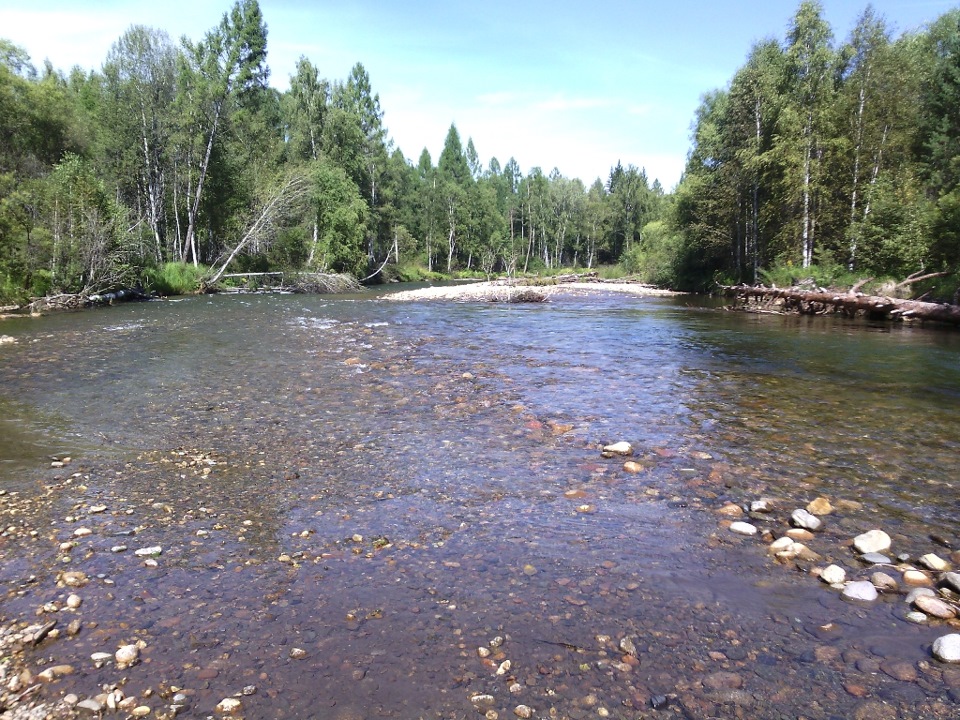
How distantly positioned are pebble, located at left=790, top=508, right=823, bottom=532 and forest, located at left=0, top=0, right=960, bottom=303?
24.4m

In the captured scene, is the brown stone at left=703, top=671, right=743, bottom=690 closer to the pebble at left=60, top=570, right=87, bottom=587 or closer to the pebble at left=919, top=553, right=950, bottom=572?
the pebble at left=919, top=553, right=950, bottom=572

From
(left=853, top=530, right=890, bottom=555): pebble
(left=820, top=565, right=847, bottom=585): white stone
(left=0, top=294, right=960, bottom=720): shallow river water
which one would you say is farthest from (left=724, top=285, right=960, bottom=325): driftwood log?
(left=820, top=565, right=847, bottom=585): white stone

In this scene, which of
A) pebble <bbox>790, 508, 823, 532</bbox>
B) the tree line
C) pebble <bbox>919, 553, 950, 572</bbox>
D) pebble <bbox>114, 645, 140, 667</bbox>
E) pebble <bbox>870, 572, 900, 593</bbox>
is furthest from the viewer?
the tree line

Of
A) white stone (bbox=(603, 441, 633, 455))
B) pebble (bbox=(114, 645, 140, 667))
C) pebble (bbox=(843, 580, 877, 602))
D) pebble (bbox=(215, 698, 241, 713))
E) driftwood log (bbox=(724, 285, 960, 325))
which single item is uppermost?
driftwood log (bbox=(724, 285, 960, 325))

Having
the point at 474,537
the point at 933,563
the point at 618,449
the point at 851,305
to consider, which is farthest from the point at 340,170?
the point at 933,563

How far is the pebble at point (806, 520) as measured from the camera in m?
5.12

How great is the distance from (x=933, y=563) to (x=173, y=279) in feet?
A: 137

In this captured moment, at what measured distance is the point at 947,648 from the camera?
342 cm

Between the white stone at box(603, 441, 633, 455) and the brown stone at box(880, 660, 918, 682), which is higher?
the white stone at box(603, 441, 633, 455)

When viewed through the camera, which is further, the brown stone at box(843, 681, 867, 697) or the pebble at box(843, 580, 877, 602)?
the pebble at box(843, 580, 877, 602)

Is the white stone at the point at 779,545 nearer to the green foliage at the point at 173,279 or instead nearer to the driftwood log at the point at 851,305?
the driftwood log at the point at 851,305

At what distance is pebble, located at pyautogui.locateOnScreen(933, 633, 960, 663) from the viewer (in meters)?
3.38

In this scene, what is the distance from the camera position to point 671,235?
181 feet

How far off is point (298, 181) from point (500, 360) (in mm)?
37562
